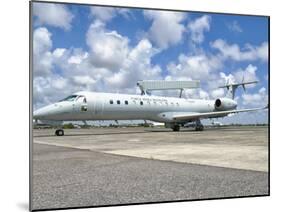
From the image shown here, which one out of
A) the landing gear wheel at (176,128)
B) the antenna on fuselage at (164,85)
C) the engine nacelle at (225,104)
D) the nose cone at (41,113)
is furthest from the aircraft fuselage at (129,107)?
the nose cone at (41,113)

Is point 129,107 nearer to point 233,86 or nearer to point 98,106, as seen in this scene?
point 98,106

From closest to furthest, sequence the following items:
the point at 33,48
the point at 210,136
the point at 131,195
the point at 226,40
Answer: the point at 33,48, the point at 131,195, the point at 226,40, the point at 210,136

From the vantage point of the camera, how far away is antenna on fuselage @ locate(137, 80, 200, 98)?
6934mm

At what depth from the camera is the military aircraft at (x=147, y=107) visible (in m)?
7.11

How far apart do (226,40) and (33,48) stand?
3.37 metres

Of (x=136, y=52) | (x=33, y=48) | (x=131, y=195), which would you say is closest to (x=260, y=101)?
(x=136, y=52)

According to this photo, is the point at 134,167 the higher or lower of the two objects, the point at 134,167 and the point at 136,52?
the lower

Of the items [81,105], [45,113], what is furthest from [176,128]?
[45,113]

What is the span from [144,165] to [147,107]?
1.28m

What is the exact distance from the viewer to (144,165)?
282 inches

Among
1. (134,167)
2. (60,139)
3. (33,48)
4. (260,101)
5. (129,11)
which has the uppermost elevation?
(129,11)

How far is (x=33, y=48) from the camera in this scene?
5.90 metres

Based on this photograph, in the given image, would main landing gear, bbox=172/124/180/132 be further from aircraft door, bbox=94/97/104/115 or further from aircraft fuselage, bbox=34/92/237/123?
aircraft door, bbox=94/97/104/115
